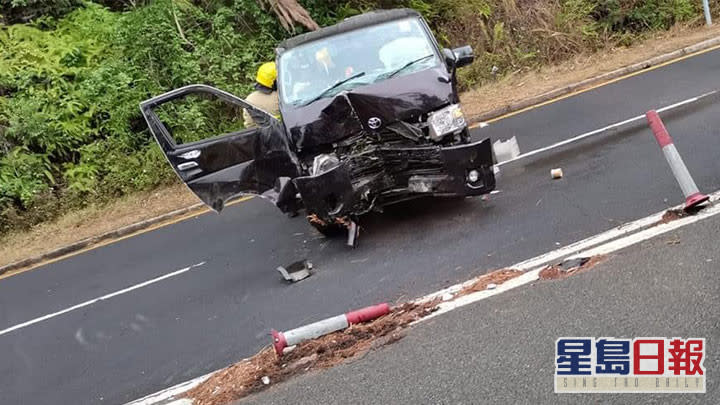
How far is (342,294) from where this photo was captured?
5.93 m

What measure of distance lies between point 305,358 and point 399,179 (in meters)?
2.19

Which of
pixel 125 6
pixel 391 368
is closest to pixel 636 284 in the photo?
pixel 391 368

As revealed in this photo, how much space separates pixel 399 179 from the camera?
21.3 ft

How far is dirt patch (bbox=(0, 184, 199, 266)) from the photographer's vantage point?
10672 mm

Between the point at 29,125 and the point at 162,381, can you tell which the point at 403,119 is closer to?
the point at 162,381

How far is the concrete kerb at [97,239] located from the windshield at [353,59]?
12.9 ft

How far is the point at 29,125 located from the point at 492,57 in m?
8.95

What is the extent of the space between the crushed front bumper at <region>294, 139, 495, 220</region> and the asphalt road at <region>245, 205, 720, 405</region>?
5.01 ft

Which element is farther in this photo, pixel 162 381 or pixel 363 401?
pixel 162 381

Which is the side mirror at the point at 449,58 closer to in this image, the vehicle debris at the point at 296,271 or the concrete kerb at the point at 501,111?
the vehicle debris at the point at 296,271

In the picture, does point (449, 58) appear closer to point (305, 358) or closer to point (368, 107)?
point (368, 107)

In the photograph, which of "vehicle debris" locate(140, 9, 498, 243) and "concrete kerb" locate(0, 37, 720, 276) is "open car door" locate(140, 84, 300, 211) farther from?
"concrete kerb" locate(0, 37, 720, 276)

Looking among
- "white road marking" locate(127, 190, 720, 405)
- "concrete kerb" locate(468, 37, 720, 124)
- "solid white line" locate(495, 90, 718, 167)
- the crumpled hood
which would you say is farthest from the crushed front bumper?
"concrete kerb" locate(468, 37, 720, 124)

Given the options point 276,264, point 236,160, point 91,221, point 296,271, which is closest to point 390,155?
point 296,271
